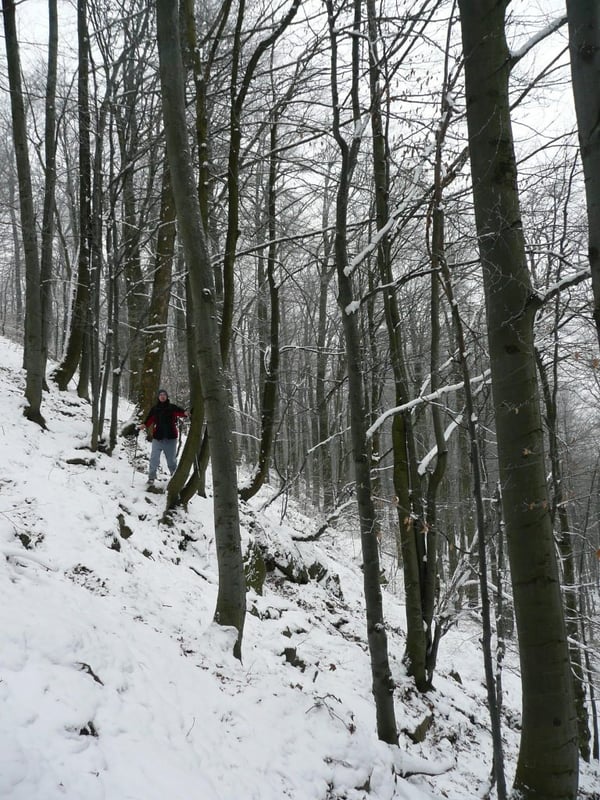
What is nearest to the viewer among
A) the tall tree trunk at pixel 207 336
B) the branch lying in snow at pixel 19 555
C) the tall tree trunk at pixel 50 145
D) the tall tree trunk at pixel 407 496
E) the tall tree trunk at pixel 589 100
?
the tall tree trunk at pixel 589 100

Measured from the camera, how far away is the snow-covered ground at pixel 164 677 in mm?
3076

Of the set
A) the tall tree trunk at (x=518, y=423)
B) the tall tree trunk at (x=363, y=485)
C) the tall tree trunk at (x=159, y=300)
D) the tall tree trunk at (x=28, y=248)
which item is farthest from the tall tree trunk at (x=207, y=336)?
the tall tree trunk at (x=159, y=300)

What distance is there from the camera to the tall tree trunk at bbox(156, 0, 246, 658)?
198 inches

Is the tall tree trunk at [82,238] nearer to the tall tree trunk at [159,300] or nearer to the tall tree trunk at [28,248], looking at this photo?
the tall tree trunk at [28,248]

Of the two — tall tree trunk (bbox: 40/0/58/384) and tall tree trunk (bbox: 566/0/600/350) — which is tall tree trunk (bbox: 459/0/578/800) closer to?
tall tree trunk (bbox: 566/0/600/350)

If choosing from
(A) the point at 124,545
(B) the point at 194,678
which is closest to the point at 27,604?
(B) the point at 194,678

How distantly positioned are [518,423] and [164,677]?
10.8 feet

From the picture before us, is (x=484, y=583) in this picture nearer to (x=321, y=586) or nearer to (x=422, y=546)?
(x=422, y=546)

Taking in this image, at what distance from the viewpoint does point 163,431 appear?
876cm

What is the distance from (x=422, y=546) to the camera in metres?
7.16

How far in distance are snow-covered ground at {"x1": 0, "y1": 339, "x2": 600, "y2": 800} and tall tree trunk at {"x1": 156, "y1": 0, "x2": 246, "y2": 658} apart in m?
0.53

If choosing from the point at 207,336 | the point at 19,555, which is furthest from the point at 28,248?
the point at 19,555

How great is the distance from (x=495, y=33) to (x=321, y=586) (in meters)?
8.22

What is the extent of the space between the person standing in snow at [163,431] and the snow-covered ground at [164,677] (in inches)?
17.9
